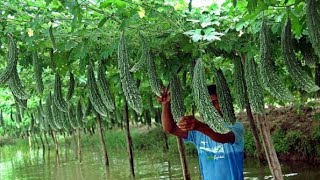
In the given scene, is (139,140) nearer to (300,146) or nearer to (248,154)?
(248,154)

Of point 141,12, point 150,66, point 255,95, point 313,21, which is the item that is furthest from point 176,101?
point 313,21

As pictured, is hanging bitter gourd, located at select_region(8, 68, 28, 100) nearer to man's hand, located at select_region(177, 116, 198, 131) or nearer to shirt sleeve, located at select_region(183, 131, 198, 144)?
man's hand, located at select_region(177, 116, 198, 131)

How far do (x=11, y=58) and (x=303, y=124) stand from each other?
10141 mm

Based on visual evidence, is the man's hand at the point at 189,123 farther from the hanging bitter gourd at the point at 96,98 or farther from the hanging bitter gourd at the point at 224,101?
the hanging bitter gourd at the point at 96,98

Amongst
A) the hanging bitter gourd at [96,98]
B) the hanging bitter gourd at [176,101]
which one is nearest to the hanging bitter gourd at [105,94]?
the hanging bitter gourd at [96,98]

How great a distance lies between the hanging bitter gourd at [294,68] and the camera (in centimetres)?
316

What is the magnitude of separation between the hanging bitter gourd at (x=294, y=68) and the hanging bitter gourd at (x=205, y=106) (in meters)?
0.65

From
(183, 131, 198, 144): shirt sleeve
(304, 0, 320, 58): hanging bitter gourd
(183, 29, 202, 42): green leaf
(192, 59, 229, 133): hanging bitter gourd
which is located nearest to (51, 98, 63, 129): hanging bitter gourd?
(183, 131, 198, 144): shirt sleeve

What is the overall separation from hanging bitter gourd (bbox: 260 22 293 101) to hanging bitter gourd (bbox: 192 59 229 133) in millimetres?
453

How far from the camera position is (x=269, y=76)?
134 inches

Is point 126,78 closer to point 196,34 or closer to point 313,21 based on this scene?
point 196,34

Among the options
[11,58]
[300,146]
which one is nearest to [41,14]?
[11,58]

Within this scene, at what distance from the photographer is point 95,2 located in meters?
4.06

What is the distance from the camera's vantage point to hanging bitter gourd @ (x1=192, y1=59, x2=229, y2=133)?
3.51m
